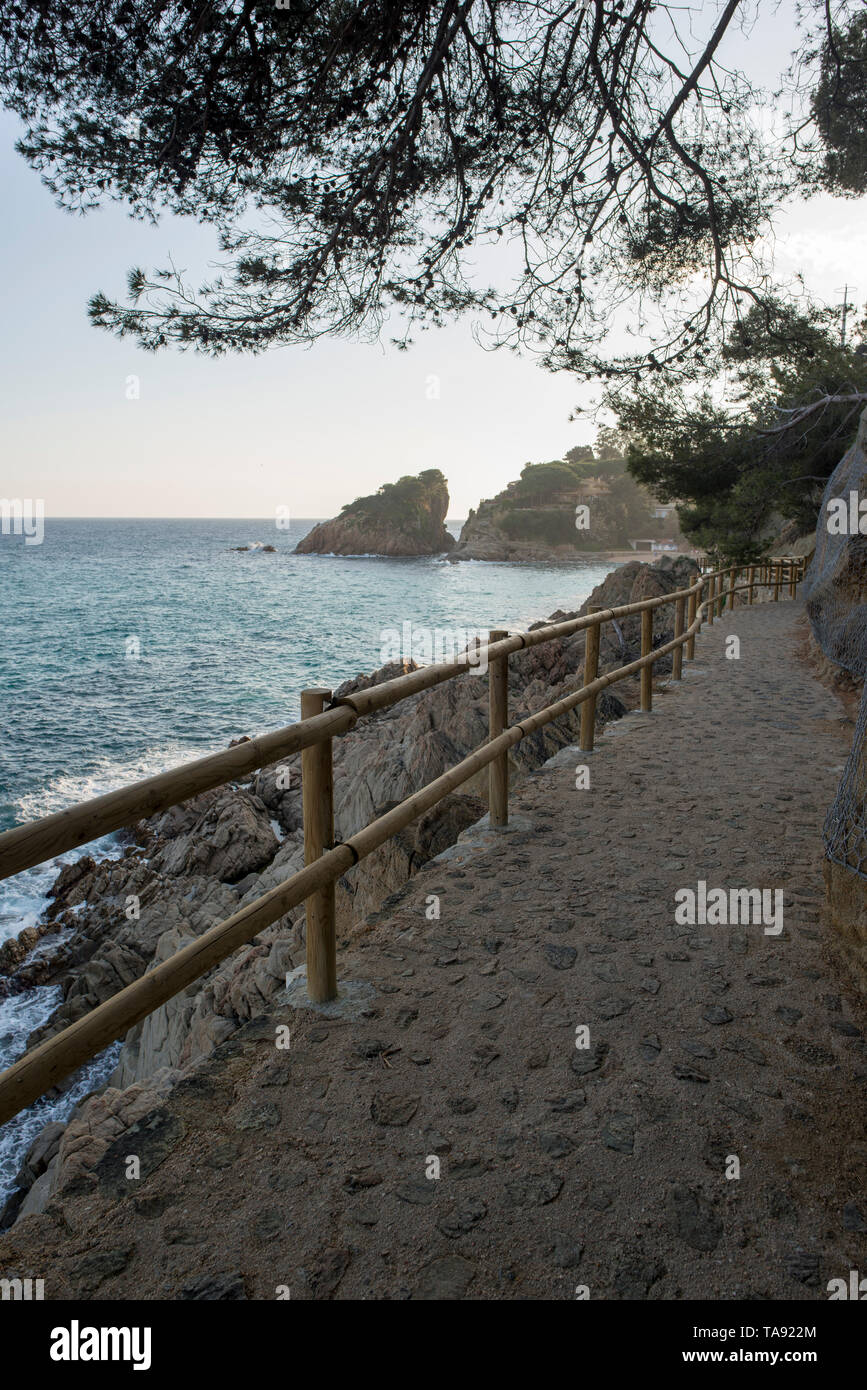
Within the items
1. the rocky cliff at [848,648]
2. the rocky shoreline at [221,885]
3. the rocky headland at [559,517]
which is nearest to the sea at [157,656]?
the rocky shoreline at [221,885]

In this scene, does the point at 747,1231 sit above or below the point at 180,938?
above

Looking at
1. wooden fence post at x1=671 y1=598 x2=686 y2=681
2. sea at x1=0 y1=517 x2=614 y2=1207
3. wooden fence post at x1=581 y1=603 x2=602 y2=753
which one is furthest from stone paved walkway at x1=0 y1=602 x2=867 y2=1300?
wooden fence post at x1=671 y1=598 x2=686 y2=681

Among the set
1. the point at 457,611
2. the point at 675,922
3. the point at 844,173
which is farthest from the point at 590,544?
the point at 675,922

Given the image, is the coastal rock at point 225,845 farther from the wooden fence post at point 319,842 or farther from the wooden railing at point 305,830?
the wooden fence post at point 319,842

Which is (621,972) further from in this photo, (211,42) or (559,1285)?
(211,42)

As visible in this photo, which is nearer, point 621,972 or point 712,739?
point 621,972

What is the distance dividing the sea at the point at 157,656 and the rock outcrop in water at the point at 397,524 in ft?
73.9

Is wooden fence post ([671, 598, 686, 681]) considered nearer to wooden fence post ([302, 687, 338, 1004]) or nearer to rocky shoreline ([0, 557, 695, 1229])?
rocky shoreline ([0, 557, 695, 1229])

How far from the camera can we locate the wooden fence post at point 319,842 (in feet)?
8.86

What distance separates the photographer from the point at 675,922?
347 cm

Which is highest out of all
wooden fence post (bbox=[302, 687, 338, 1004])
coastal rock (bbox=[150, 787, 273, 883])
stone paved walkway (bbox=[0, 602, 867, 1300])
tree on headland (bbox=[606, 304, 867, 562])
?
tree on headland (bbox=[606, 304, 867, 562])

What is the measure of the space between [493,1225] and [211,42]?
21.7ft

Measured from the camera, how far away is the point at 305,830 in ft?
9.11

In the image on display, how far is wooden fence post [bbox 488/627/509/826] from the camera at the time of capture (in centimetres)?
425
